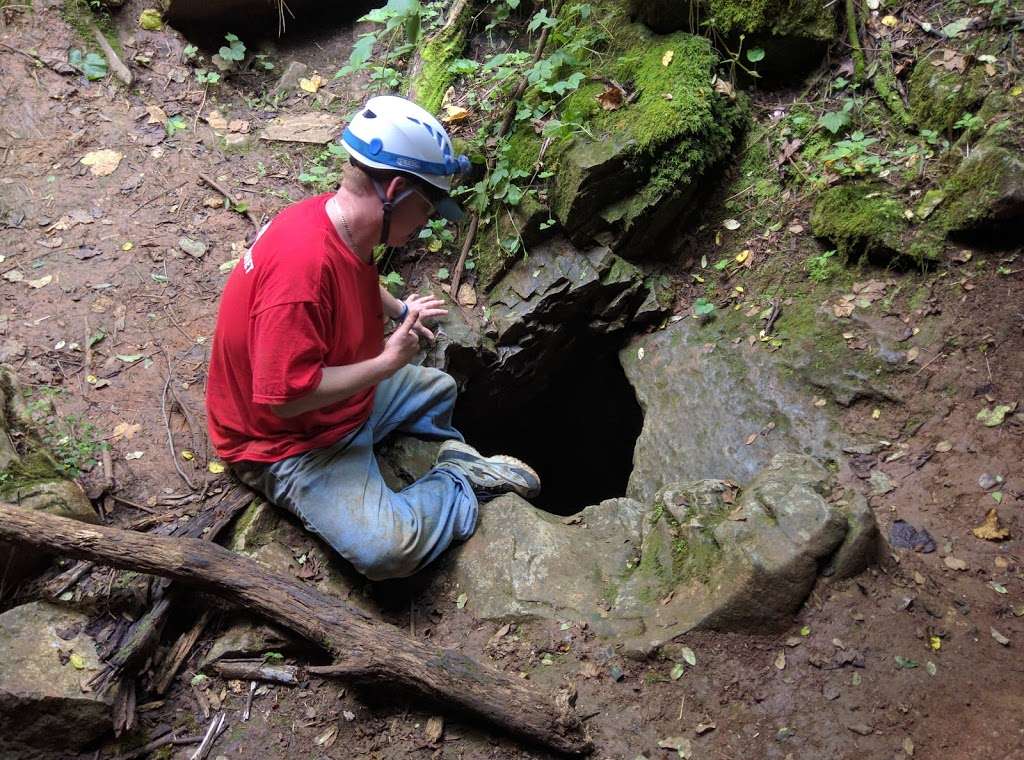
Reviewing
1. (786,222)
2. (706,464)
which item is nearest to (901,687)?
(706,464)

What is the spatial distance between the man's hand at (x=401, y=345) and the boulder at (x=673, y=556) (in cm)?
109

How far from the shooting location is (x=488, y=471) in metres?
3.88

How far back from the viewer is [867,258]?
4.18 m

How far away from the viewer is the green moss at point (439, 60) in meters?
5.26

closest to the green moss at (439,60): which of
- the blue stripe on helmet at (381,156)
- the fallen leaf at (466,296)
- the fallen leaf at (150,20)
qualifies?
the fallen leaf at (466,296)

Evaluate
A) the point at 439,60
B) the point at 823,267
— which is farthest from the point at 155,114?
the point at 823,267

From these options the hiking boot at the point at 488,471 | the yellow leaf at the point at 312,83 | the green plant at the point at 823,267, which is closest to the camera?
the hiking boot at the point at 488,471

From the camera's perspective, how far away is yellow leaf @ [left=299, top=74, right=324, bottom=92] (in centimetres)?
602

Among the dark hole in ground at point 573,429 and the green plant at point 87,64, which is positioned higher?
the green plant at point 87,64

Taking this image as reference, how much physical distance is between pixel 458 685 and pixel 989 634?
81.7 inches

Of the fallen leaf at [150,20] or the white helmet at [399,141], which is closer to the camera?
the white helmet at [399,141]

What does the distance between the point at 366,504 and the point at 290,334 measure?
96cm

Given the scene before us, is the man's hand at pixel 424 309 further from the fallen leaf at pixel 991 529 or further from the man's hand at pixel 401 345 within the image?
the fallen leaf at pixel 991 529

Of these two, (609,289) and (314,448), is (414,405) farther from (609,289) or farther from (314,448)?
(609,289)
